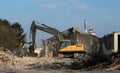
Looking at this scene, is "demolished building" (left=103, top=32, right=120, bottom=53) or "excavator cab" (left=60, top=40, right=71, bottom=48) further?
"demolished building" (left=103, top=32, right=120, bottom=53)

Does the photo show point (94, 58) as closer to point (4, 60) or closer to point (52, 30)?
point (4, 60)

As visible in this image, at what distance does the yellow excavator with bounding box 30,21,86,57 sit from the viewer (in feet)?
177

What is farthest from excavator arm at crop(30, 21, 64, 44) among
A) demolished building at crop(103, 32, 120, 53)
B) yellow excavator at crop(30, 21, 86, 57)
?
demolished building at crop(103, 32, 120, 53)

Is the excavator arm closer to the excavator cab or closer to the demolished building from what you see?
the excavator cab

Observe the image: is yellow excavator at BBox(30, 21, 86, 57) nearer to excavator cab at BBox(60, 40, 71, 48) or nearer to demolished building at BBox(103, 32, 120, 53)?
excavator cab at BBox(60, 40, 71, 48)

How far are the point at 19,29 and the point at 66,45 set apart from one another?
35003mm

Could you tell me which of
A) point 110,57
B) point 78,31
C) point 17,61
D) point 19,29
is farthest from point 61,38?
point 19,29

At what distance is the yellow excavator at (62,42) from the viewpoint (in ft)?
177

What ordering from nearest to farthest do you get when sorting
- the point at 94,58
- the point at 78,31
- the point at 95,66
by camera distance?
the point at 95,66 < the point at 94,58 < the point at 78,31

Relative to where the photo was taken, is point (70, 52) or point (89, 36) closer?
point (70, 52)

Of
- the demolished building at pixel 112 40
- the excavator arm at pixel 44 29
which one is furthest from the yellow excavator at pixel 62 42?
the demolished building at pixel 112 40

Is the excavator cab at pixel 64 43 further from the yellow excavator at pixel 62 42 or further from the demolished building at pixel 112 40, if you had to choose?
the demolished building at pixel 112 40

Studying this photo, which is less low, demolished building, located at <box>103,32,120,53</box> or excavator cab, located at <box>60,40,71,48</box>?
demolished building, located at <box>103,32,120,53</box>

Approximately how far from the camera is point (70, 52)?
178 feet
